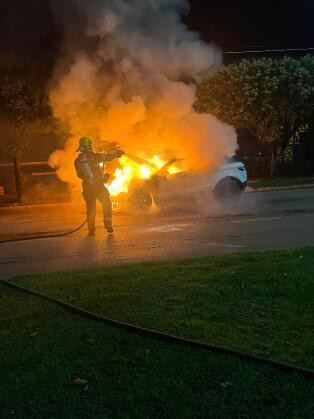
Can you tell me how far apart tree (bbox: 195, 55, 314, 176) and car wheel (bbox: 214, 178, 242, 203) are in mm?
7435

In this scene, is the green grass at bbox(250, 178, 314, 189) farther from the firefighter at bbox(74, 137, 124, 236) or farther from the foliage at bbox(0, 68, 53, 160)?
the firefighter at bbox(74, 137, 124, 236)

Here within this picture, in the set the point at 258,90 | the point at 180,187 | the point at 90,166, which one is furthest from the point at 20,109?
the point at 258,90

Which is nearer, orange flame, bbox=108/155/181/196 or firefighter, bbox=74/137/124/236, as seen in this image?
firefighter, bbox=74/137/124/236

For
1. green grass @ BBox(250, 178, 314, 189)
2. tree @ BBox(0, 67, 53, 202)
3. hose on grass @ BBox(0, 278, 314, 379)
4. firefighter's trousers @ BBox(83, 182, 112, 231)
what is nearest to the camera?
hose on grass @ BBox(0, 278, 314, 379)

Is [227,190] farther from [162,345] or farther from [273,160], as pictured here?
[162,345]

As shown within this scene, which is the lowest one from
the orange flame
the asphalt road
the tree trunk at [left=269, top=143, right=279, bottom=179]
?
the asphalt road

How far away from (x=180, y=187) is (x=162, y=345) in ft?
31.0

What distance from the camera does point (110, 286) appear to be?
5.91 metres

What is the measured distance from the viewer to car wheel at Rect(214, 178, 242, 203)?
14.3m

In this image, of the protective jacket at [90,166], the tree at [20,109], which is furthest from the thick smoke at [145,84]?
the tree at [20,109]

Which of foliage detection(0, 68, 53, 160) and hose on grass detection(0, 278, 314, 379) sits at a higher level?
foliage detection(0, 68, 53, 160)

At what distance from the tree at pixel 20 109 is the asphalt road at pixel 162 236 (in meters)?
5.44

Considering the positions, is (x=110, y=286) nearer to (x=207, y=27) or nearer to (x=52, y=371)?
(x=52, y=371)

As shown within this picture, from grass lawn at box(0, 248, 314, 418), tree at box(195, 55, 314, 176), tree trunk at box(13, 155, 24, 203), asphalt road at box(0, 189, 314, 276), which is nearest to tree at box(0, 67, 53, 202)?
tree trunk at box(13, 155, 24, 203)
